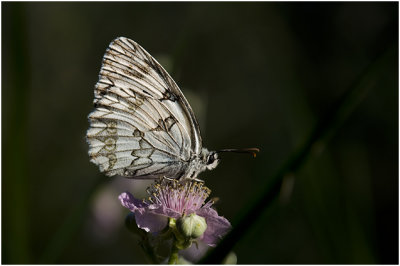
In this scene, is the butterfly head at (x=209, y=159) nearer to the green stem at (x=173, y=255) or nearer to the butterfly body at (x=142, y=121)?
the butterfly body at (x=142, y=121)

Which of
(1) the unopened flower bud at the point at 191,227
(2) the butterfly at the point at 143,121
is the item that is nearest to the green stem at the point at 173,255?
(1) the unopened flower bud at the point at 191,227

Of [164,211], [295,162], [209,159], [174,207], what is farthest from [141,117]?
[295,162]

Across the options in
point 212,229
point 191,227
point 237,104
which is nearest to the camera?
point 191,227

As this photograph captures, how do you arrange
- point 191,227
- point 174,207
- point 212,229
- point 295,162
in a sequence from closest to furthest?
1. point 295,162
2. point 191,227
3. point 212,229
4. point 174,207

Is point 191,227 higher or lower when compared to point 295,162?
lower

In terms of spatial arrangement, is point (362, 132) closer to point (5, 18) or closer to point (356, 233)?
point (356, 233)

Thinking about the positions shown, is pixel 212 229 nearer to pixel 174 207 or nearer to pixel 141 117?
pixel 174 207
